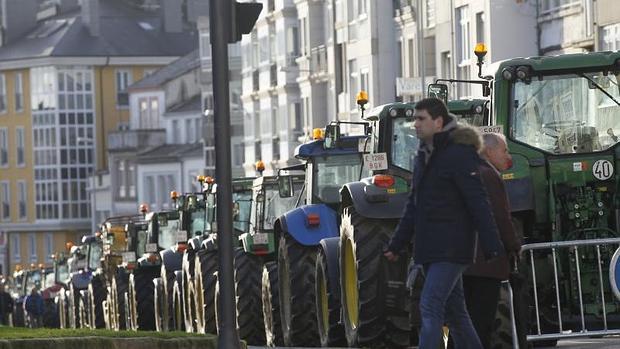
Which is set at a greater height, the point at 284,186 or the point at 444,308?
the point at 284,186

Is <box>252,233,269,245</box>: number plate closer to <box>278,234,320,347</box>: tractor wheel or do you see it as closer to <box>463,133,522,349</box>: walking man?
<box>278,234,320,347</box>: tractor wheel

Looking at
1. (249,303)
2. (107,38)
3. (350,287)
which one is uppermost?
(107,38)

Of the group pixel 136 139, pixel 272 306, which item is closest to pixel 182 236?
pixel 272 306

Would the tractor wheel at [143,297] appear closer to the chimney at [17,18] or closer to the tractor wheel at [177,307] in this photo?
the tractor wheel at [177,307]

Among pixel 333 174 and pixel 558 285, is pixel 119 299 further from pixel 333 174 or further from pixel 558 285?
pixel 558 285

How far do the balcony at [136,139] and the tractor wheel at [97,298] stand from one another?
7445 cm

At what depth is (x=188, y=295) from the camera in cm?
2992

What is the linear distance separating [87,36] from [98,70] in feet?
8.67

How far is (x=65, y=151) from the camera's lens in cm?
12762

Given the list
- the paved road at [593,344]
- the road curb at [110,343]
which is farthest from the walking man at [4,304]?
the road curb at [110,343]

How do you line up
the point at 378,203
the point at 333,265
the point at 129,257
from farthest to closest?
the point at 129,257 → the point at 333,265 → the point at 378,203

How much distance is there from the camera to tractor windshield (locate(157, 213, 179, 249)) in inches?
1599

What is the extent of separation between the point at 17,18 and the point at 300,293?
10691 centimetres

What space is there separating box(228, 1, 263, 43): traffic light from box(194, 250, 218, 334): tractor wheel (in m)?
11.4
